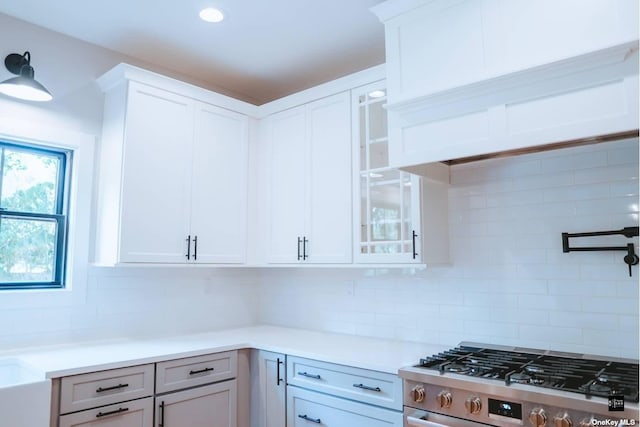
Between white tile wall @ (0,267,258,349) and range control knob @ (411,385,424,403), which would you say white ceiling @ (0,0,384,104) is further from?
range control knob @ (411,385,424,403)

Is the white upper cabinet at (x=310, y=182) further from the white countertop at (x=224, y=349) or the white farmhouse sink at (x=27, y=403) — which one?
the white farmhouse sink at (x=27, y=403)

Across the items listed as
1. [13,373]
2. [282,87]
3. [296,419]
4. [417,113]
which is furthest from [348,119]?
[13,373]

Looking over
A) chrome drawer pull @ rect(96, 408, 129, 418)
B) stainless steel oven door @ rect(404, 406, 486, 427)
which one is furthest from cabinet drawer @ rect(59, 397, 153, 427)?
stainless steel oven door @ rect(404, 406, 486, 427)

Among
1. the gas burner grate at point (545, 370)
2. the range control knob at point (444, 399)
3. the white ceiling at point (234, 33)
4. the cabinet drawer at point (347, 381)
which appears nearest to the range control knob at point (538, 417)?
the gas burner grate at point (545, 370)

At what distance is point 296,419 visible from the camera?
2555mm

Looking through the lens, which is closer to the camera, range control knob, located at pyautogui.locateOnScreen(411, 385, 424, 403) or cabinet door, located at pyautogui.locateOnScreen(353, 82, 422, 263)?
range control knob, located at pyautogui.locateOnScreen(411, 385, 424, 403)

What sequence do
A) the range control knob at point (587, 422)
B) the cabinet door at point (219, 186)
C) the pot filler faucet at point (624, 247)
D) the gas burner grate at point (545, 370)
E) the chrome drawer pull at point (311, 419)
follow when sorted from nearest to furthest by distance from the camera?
the range control knob at point (587, 422) < the gas burner grate at point (545, 370) < the pot filler faucet at point (624, 247) < the chrome drawer pull at point (311, 419) < the cabinet door at point (219, 186)

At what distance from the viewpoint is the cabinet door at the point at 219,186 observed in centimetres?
301

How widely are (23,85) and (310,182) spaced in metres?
1.71

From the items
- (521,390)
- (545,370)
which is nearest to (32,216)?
(521,390)

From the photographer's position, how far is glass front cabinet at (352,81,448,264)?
2.46 metres

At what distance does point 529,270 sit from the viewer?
2.37 m

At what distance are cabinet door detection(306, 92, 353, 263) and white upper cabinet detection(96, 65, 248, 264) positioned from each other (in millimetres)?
602

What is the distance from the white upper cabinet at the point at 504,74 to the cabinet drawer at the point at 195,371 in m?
1.59
